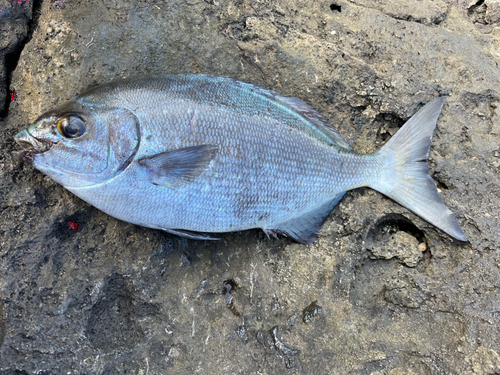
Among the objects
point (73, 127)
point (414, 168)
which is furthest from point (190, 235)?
point (414, 168)

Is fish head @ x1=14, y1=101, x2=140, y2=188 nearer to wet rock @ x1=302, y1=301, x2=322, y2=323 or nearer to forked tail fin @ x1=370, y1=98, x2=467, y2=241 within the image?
wet rock @ x1=302, y1=301, x2=322, y2=323

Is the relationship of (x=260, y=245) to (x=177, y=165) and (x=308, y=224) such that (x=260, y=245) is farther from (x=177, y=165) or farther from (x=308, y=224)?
(x=177, y=165)

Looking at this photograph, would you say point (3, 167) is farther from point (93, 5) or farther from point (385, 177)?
point (385, 177)

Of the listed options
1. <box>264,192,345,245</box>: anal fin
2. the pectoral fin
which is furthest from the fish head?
<box>264,192,345,245</box>: anal fin

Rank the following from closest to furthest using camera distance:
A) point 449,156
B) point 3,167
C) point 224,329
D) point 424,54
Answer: point 3,167
point 224,329
point 449,156
point 424,54

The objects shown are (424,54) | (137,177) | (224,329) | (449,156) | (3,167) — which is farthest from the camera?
(424,54)

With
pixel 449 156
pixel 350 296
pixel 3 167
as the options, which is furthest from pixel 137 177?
pixel 449 156
